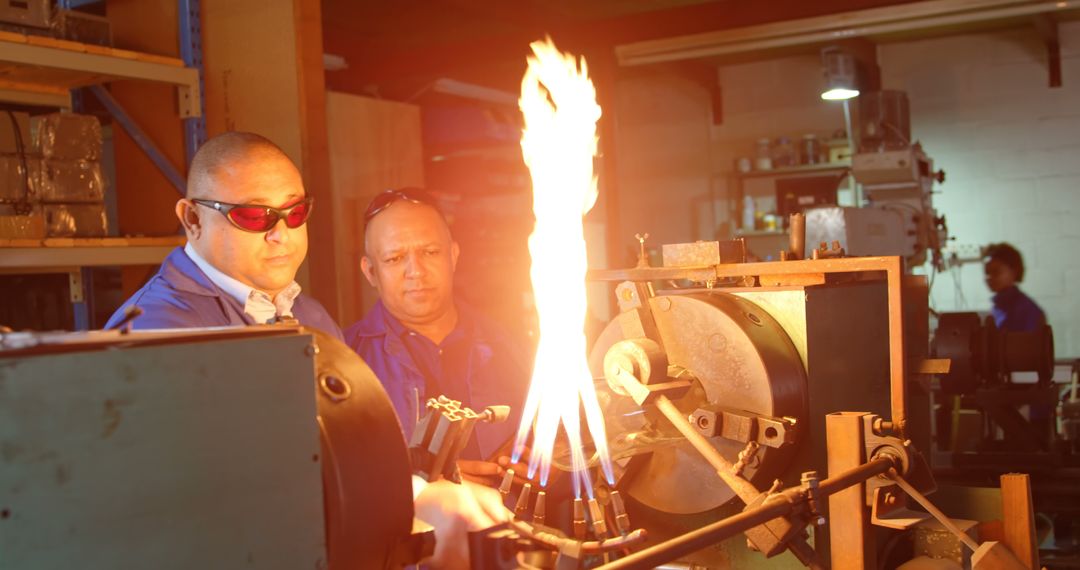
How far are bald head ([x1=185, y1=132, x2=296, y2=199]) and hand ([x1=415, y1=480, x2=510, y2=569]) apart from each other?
3.16ft

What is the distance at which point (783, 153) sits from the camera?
8477 mm

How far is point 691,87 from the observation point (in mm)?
9266

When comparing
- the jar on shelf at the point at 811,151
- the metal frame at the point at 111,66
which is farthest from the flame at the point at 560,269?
the jar on shelf at the point at 811,151

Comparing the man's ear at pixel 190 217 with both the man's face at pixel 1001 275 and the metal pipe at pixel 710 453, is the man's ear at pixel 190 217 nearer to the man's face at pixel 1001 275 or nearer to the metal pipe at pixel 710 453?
the metal pipe at pixel 710 453

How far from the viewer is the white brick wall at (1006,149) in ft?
24.9

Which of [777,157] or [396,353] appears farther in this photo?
[777,157]

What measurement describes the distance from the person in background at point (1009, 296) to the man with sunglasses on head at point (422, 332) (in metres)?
4.54

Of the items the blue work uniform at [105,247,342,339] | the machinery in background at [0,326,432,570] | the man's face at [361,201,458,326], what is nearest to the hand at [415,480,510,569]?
the machinery in background at [0,326,432,570]

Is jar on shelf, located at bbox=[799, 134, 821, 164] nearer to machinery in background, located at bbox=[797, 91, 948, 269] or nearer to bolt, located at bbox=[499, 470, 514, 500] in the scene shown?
machinery in background, located at bbox=[797, 91, 948, 269]

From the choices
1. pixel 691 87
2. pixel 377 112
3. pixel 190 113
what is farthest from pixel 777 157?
pixel 190 113

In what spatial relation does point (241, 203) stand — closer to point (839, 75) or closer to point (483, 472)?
point (483, 472)

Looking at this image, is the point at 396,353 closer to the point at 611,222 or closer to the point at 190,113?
the point at 190,113

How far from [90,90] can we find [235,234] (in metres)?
2.00

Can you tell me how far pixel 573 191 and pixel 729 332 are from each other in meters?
0.52
